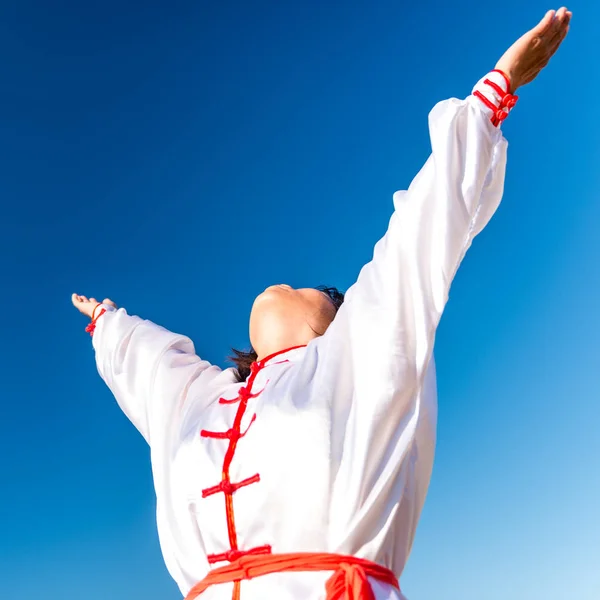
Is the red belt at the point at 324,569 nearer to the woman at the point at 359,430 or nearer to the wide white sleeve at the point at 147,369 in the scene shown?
the woman at the point at 359,430

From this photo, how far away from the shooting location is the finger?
2.55 meters

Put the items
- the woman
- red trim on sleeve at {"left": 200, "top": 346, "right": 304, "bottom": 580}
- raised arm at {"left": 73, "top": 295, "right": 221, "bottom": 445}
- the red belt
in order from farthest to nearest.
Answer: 1. raised arm at {"left": 73, "top": 295, "right": 221, "bottom": 445}
2. red trim on sleeve at {"left": 200, "top": 346, "right": 304, "bottom": 580}
3. the woman
4. the red belt

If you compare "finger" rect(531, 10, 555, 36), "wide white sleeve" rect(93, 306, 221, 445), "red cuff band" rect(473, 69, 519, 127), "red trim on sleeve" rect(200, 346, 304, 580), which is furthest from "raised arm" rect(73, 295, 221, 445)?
"finger" rect(531, 10, 555, 36)

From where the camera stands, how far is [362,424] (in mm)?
2410

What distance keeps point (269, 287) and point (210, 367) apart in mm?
456

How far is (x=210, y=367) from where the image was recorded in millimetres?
3379

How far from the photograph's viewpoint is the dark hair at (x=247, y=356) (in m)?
3.35

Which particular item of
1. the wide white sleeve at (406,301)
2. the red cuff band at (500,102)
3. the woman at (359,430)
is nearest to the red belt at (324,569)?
the woman at (359,430)

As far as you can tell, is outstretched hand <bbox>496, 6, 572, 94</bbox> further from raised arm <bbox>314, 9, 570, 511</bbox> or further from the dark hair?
the dark hair

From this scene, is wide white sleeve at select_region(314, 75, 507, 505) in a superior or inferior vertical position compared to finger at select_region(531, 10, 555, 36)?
inferior

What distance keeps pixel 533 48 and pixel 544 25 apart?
86 millimetres

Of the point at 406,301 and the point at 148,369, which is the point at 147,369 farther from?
the point at 406,301

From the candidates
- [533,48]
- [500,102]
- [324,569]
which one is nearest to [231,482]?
[324,569]

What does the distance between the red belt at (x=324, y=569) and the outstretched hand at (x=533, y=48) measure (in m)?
1.65
